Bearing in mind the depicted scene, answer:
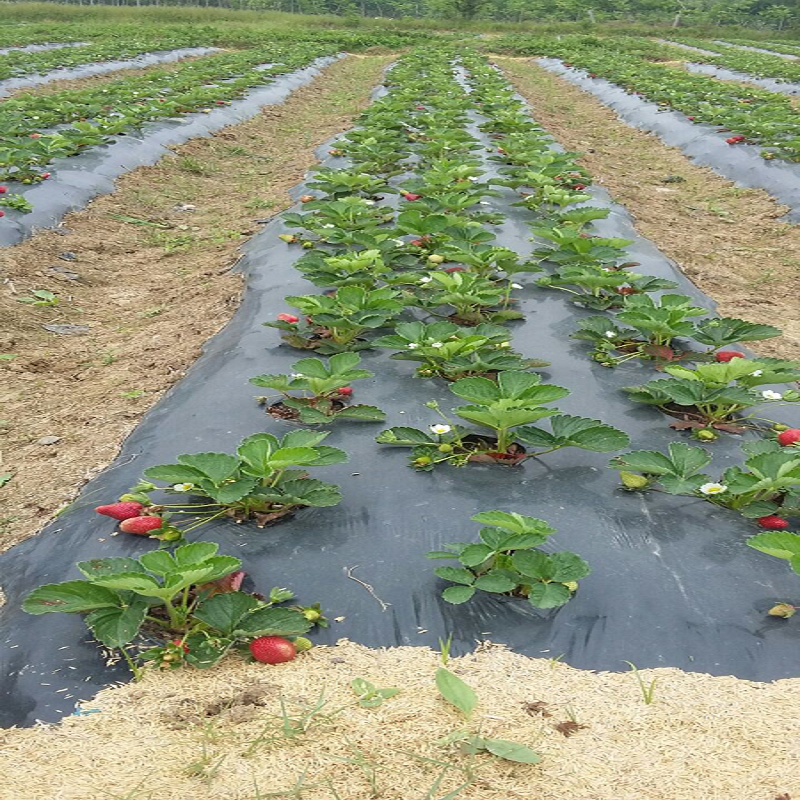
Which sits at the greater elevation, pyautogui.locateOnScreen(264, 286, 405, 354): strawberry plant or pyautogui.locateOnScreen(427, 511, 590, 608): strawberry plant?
pyautogui.locateOnScreen(264, 286, 405, 354): strawberry plant

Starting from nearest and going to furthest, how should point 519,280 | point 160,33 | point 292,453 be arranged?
point 292,453 → point 519,280 → point 160,33

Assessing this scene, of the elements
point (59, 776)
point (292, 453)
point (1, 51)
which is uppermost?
point (1, 51)

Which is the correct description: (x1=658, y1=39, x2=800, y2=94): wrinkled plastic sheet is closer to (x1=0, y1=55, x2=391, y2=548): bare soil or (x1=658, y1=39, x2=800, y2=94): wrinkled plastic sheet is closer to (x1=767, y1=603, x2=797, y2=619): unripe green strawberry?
(x1=0, y1=55, x2=391, y2=548): bare soil

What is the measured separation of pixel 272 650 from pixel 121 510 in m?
0.84

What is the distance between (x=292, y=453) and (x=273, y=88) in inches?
549

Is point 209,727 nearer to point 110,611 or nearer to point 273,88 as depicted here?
point 110,611

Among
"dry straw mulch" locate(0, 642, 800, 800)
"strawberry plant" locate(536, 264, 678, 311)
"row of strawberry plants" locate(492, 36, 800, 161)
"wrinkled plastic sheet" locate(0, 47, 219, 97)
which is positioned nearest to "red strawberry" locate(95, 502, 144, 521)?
"dry straw mulch" locate(0, 642, 800, 800)

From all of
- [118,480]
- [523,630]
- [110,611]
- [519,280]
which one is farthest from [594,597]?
[519,280]

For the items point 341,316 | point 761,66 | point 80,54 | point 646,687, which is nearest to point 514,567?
point 646,687

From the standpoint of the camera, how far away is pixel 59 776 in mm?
1677

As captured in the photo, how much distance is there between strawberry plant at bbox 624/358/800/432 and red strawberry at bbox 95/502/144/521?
206 centimetres

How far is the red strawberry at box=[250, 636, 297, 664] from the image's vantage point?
1986 millimetres

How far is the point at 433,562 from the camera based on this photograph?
2.32 metres

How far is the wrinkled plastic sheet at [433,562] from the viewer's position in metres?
2.02
